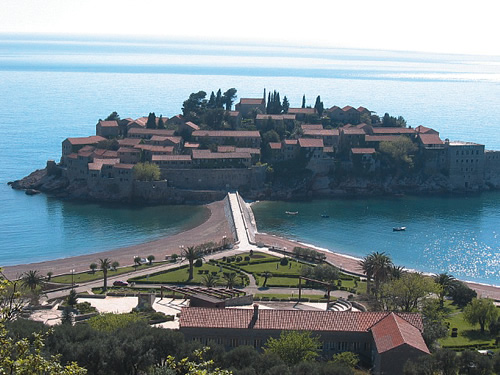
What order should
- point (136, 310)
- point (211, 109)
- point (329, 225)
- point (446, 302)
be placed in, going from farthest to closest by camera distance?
point (211, 109) → point (329, 225) → point (446, 302) → point (136, 310)

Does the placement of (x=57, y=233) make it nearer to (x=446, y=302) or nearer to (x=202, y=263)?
(x=202, y=263)

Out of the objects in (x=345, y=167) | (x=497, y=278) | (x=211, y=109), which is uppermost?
(x=211, y=109)

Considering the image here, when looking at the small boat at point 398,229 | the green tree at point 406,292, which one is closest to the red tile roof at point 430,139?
the small boat at point 398,229

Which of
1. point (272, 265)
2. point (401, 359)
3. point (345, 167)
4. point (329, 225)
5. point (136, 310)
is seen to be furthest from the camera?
point (345, 167)

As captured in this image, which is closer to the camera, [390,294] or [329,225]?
[390,294]

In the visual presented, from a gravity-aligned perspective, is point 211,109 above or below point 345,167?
above

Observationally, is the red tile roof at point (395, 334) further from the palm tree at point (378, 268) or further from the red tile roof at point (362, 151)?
the red tile roof at point (362, 151)

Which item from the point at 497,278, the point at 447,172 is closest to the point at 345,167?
the point at 447,172

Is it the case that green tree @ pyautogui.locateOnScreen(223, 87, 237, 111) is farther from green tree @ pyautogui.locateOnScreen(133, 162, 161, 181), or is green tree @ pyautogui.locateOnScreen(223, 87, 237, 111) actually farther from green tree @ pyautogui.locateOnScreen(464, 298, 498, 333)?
green tree @ pyautogui.locateOnScreen(464, 298, 498, 333)
